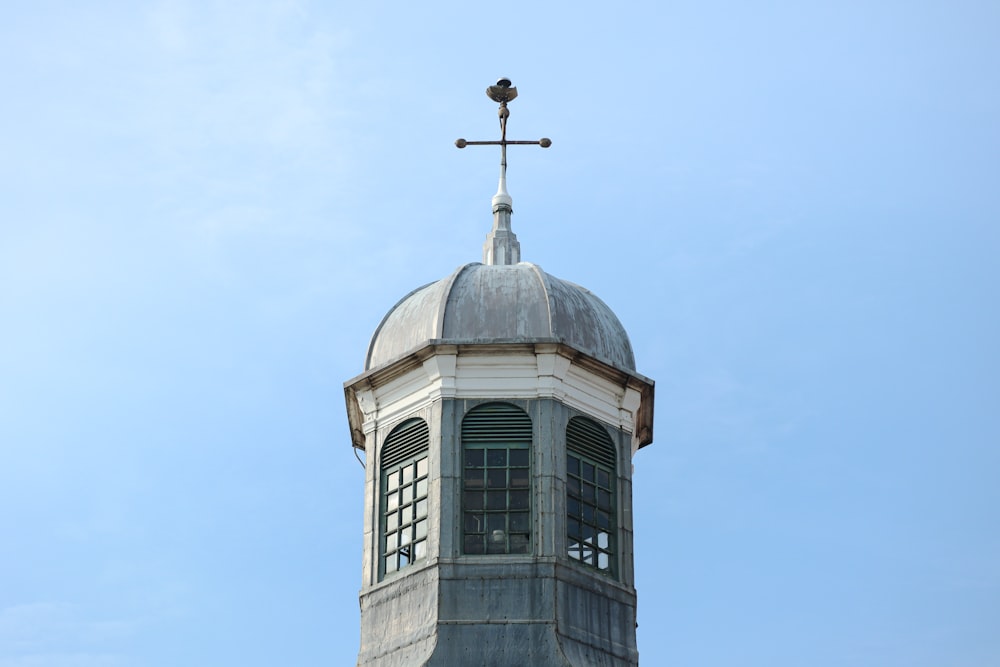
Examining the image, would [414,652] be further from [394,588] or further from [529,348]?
[529,348]

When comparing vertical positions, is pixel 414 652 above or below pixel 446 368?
below

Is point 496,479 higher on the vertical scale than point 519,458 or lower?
lower

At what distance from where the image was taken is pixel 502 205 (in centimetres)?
4300

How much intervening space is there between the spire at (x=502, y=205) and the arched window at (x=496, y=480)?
4043 mm

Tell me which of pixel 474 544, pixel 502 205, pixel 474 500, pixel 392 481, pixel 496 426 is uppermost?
pixel 502 205

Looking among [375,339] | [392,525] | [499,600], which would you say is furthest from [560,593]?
[375,339]

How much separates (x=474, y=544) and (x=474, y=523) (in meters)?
0.38

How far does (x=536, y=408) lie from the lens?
3928cm

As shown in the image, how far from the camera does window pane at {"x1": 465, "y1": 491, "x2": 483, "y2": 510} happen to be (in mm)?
38719

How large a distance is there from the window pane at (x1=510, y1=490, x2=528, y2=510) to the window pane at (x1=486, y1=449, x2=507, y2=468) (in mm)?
545

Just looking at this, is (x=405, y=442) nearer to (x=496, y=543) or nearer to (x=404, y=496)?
(x=404, y=496)

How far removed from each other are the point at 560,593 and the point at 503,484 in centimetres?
219

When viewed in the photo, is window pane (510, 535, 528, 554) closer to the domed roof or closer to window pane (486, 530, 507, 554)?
window pane (486, 530, 507, 554)

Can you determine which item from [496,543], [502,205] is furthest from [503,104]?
[496,543]
